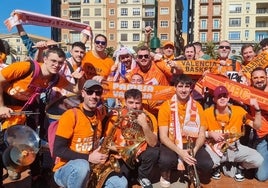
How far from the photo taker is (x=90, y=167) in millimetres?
4344

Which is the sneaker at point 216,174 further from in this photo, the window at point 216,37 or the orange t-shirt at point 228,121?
the window at point 216,37

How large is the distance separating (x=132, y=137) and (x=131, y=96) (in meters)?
0.87

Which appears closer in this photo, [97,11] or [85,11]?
[97,11]

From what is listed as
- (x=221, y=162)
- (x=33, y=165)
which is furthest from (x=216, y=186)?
(x=33, y=165)

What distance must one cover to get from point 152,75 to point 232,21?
70069 mm

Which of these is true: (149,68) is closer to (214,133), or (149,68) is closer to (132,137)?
(214,133)

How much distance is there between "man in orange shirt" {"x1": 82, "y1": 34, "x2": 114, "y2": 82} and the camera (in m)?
7.00

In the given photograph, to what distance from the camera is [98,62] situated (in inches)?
281

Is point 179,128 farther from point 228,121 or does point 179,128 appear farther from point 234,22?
point 234,22

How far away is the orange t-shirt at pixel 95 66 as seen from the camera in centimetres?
699

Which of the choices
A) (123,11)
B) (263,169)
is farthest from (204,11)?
(263,169)

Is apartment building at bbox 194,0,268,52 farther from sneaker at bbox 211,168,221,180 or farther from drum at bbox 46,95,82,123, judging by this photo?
drum at bbox 46,95,82,123

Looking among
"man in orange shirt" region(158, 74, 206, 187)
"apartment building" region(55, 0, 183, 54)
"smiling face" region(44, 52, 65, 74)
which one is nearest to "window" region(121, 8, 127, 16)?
"apartment building" region(55, 0, 183, 54)

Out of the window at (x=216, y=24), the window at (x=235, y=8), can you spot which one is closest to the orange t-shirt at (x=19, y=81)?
the window at (x=235, y=8)
